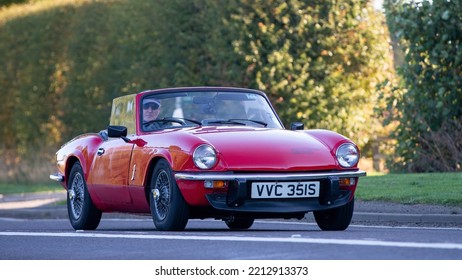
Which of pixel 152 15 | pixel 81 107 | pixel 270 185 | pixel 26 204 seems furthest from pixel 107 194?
pixel 81 107

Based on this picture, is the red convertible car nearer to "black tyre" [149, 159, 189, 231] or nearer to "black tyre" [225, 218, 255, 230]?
"black tyre" [149, 159, 189, 231]

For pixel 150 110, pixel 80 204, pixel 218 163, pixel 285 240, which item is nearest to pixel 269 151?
pixel 218 163

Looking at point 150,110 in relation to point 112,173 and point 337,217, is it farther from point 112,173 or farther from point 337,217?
point 337,217

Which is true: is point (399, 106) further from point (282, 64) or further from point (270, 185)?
point (270, 185)

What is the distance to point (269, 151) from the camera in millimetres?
11516

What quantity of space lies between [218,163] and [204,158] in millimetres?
137

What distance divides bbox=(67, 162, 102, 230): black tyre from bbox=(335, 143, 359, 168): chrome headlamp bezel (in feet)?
11.0

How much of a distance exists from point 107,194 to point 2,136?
25.7 meters

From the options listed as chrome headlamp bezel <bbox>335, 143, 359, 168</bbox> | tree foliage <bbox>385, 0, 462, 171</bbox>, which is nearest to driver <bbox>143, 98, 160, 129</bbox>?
chrome headlamp bezel <bbox>335, 143, 359, 168</bbox>

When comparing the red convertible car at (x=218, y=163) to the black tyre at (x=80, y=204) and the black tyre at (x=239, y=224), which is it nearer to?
the black tyre at (x=80, y=204)

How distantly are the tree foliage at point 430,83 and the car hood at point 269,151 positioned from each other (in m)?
12.4

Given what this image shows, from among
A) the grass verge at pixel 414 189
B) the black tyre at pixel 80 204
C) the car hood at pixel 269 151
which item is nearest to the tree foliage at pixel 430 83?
the grass verge at pixel 414 189

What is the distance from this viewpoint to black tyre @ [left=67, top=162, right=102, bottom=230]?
46.1 feet

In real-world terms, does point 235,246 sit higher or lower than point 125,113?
higher
